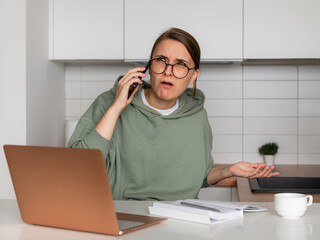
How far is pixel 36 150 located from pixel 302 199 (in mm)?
673

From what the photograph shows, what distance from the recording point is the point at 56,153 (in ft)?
3.49

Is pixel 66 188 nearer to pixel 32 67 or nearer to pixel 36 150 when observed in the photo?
pixel 36 150

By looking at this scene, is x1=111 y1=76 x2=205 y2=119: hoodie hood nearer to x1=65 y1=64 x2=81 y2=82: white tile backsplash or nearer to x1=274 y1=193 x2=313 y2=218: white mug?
x1=274 y1=193 x2=313 y2=218: white mug

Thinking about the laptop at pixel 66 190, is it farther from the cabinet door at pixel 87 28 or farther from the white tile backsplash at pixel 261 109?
the white tile backsplash at pixel 261 109

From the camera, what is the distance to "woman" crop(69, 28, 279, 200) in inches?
68.7

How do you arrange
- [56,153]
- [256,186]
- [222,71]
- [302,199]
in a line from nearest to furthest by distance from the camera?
[56,153] < [302,199] < [256,186] < [222,71]

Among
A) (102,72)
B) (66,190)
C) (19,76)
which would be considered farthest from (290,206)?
(102,72)

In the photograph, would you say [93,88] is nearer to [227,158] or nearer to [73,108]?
[73,108]

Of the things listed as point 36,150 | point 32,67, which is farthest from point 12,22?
point 36,150

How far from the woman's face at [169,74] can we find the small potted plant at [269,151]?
1.38 metres

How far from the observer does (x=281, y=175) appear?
266cm

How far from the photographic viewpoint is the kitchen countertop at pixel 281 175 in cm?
212

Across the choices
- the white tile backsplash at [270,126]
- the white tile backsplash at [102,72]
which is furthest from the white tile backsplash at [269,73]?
the white tile backsplash at [102,72]

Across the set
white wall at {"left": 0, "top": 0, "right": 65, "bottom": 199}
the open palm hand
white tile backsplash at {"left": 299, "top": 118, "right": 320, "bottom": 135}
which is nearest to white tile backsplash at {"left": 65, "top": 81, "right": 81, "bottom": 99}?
white wall at {"left": 0, "top": 0, "right": 65, "bottom": 199}
